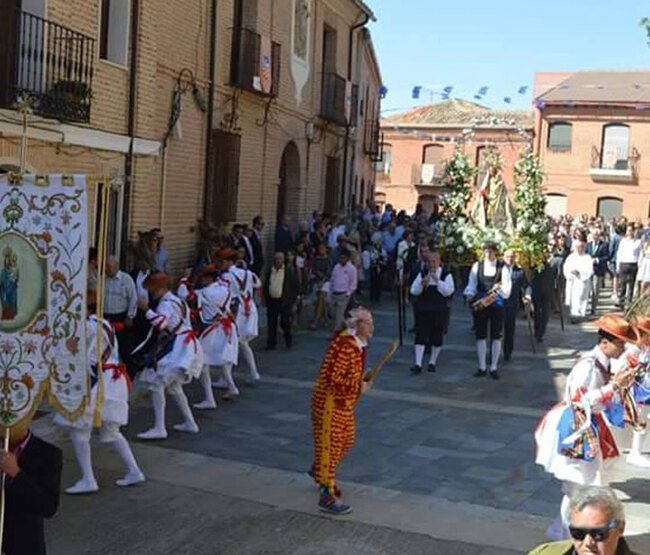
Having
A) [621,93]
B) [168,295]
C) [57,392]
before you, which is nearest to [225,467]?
[168,295]

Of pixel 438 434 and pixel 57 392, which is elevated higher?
pixel 57 392

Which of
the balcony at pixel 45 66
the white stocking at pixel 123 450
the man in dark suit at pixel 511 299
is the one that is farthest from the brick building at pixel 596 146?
the white stocking at pixel 123 450

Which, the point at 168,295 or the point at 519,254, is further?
the point at 519,254

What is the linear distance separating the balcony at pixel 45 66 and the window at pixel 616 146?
34.1m

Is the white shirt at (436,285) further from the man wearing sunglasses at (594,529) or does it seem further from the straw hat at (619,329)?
the man wearing sunglasses at (594,529)

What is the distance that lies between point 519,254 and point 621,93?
1158 inches

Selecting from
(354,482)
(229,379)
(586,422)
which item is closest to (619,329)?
(586,422)

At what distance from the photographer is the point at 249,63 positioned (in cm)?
1833

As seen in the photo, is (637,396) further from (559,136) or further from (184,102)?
(559,136)

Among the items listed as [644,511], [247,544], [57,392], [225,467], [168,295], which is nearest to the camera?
[57,392]

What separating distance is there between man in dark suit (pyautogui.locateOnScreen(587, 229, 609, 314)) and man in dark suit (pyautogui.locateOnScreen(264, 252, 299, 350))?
313 inches

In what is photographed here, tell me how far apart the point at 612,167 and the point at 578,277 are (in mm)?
25937

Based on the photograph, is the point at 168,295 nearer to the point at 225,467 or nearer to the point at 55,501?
the point at 225,467

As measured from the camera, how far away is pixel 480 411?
A: 37.0 ft
